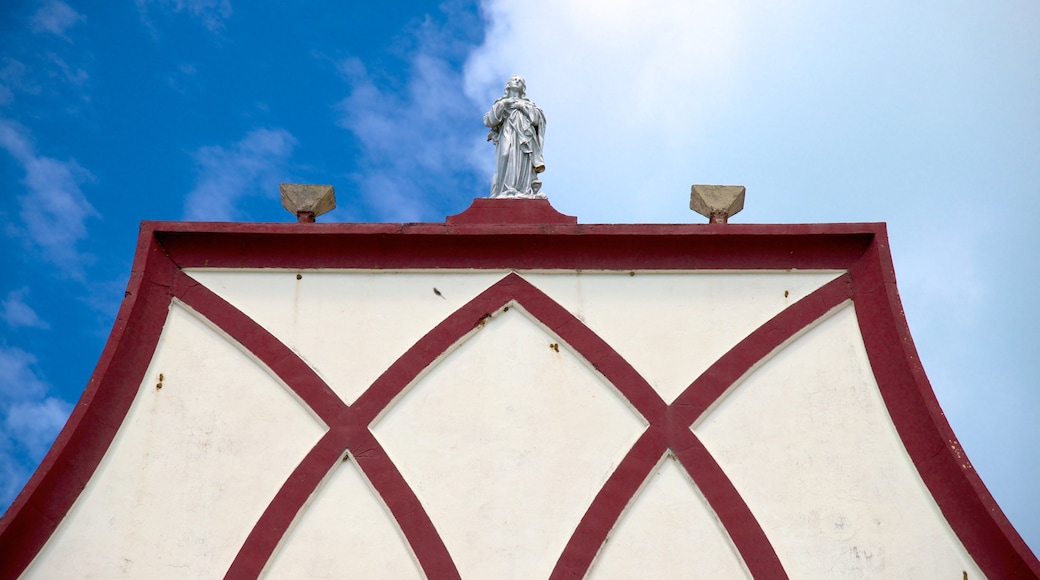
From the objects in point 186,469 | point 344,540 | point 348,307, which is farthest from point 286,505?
point 348,307

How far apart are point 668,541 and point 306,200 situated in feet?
17.2

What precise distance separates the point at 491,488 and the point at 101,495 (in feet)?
11.7

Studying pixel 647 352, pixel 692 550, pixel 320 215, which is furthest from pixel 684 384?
pixel 320 215

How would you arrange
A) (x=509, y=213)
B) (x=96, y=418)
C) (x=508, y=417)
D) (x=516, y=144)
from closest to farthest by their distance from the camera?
(x=96, y=418) → (x=508, y=417) → (x=509, y=213) → (x=516, y=144)

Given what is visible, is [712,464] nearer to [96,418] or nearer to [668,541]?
[668,541]

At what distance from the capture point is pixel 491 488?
11164 millimetres

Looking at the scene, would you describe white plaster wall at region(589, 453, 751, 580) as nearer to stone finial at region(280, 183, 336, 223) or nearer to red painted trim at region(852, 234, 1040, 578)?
red painted trim at region(852, 234, 1040, 578)

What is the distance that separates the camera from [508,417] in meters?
11.6

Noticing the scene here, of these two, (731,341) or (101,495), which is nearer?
(101,495)

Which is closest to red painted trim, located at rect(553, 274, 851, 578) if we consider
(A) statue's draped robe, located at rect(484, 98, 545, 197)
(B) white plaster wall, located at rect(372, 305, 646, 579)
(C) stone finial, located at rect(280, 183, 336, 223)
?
(B) white plaster wall, located at rect(372, 305, 646, 579)

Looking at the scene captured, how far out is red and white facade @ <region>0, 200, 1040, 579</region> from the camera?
35.5ft

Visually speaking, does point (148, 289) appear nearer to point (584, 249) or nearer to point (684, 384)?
point (584, 249)

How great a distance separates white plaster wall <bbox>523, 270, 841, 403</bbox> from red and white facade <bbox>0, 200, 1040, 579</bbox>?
0.02 meters

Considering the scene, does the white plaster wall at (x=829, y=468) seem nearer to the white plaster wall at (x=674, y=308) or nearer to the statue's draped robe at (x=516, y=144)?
the white plaster wall at (x=674, y=308)
